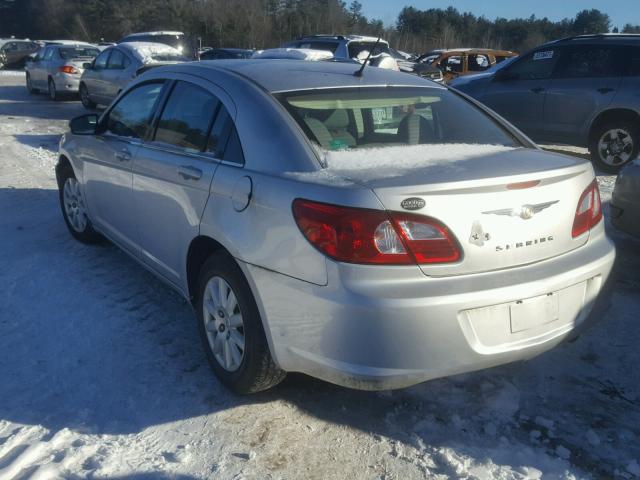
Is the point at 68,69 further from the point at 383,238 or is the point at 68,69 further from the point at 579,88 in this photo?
the point at 383,238

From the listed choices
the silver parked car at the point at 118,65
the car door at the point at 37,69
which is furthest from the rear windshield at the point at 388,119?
the car door at the point at 37,69

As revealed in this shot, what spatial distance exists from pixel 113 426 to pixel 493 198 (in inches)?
77.0

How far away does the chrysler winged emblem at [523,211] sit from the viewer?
2643 millimetres

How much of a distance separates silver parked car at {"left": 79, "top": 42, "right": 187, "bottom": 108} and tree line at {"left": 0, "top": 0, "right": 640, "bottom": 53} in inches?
1136

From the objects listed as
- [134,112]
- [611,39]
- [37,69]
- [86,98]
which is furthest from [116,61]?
[134,112]

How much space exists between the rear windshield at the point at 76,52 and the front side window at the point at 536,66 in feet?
41.7

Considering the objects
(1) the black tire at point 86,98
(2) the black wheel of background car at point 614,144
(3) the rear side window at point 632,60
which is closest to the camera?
(2) the black wheel of background car at point 614,144

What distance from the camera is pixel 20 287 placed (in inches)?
178

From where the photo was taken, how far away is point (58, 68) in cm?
1723

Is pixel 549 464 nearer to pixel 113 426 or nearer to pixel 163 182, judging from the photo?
pixel 113 426

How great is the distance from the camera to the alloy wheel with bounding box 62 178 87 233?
527cm

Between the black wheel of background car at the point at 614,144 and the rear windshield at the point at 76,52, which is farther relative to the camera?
the rear windshield at the point at 76,52

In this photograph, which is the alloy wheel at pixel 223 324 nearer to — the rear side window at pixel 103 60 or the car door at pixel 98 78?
the car door at pixel 98 78

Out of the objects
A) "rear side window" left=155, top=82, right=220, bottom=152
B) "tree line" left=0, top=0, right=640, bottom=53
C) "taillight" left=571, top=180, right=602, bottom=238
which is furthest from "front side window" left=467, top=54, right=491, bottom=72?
"tree line" left=0, top=0, right=640, bottom=53
